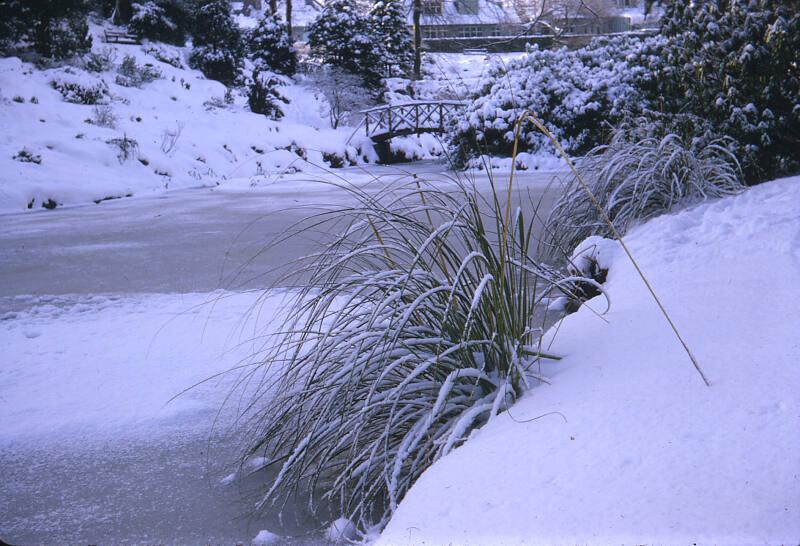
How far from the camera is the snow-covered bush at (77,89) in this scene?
41.3 ft

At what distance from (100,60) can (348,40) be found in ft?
21.2

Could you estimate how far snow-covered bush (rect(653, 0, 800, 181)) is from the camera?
4.77 meters

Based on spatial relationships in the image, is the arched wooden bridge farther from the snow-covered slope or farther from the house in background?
the house in background

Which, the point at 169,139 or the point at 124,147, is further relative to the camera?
the point at 169,139

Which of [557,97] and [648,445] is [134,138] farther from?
[648,445]

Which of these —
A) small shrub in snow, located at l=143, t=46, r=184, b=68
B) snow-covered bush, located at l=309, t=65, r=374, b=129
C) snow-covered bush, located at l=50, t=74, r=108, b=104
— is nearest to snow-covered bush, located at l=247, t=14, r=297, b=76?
snow-covered bush, located at l=309, t=65, r=374, b=129

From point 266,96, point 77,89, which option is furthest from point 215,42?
point 77,89

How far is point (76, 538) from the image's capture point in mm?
1817

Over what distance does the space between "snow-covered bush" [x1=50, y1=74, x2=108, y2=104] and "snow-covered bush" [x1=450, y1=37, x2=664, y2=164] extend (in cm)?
645

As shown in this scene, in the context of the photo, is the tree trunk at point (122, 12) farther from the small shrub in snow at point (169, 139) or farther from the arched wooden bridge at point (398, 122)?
the small shrub in snow at point (169, 139)

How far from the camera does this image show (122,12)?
1947cm

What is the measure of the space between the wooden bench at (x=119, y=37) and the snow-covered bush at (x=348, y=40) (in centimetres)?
461

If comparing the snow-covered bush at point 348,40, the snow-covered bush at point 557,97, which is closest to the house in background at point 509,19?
the snow-covered bush at point 557,97

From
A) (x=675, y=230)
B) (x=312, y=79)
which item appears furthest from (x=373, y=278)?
(x=312, y=79)
